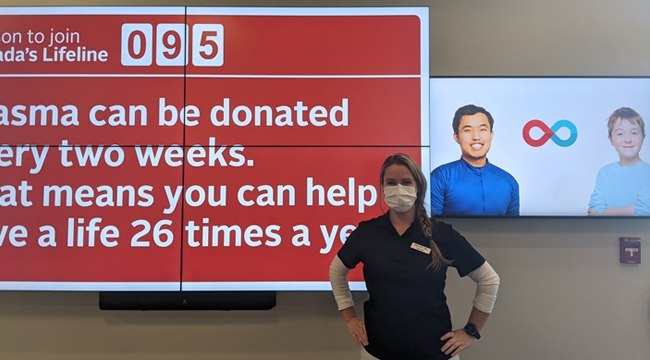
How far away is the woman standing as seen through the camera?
148 centimetres

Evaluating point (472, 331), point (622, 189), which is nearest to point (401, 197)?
point (472, 331)

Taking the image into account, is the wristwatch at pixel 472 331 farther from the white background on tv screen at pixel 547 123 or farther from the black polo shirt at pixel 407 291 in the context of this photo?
the white background on tv screen at pixel 547 123

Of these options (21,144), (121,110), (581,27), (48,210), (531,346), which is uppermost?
(581,27)

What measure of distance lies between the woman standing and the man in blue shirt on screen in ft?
2.08

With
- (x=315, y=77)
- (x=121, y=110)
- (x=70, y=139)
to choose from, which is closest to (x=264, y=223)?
(x=315, y=77)

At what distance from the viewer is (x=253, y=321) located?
2.20 m

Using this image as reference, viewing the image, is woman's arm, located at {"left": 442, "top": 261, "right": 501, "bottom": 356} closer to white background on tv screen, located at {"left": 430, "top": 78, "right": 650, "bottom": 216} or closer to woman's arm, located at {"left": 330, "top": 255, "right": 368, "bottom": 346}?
woman's arm, located at {"left": 330, "top": 255, "right": 368, "bottom": 346}

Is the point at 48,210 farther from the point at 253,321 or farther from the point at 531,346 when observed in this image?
the point at 531,346

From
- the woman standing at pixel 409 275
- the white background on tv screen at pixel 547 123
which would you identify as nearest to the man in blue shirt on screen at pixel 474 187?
the white background on tv screen at pixel 547 123

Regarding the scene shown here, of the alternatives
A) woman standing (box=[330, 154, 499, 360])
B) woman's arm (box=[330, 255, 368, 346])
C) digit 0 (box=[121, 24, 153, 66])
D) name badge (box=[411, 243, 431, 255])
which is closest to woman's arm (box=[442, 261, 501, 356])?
woman standing (box=[330, 154, 499, 360])

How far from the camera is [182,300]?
212cm

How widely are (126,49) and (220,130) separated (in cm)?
65

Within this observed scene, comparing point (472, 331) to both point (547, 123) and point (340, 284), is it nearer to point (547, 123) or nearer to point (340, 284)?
point (340, 284)

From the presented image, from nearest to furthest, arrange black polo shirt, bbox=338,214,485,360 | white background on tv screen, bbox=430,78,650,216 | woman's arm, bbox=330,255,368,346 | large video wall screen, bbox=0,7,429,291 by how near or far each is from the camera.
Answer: black polo shirt, bbox=338,214,485,360
woman's arm, bbox=330,255,368,346
large video wall screen, bbox=0,7,429,291
white background on tv screen, bbox=430,78,650,216
